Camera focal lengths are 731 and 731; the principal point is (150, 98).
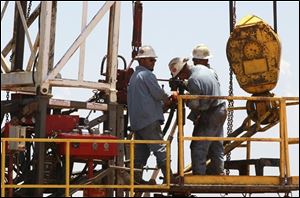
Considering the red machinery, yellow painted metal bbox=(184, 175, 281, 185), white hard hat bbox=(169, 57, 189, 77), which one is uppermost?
white hard hat bbox=(169, 57, 189, 77)

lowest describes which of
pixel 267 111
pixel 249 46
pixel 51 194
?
pixel 51 194

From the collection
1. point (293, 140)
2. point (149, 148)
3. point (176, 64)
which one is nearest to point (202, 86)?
point (176, 64)

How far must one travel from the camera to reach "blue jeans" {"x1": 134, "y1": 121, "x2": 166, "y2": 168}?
35.6ft

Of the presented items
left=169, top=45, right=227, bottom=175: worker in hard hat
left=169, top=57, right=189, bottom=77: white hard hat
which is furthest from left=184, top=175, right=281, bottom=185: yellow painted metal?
left=169, top=57, right=189, bottom=77: white hard hat

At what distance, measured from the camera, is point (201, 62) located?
37.4ft

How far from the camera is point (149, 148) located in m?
11.2

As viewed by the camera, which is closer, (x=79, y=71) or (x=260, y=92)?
(x=79, y=71)

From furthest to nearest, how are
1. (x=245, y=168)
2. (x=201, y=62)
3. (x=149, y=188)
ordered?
(x=245, y=168) < (x=201, y=62) < (x=149, y=188)

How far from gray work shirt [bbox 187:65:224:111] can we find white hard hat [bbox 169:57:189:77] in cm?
42

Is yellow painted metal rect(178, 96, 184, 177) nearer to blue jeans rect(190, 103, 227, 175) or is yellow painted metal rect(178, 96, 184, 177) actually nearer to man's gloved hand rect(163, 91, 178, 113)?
man's gloved hand rect(163, 91, 178, 113)

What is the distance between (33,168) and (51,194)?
47 cm

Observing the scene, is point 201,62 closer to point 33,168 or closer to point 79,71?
point 79,71

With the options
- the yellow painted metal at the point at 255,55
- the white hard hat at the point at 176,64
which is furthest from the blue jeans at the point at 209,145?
the yellow painted metal at the point at 255,55

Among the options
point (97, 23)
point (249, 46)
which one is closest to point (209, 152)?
point (249, 46)
